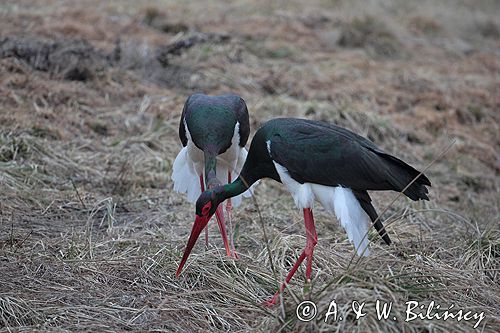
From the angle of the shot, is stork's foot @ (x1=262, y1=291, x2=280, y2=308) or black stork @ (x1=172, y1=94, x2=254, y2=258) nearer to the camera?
stork's foot @ (x1=262, y1=291, x2=280, y2=308)

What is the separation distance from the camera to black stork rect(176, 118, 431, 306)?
A: 433cm

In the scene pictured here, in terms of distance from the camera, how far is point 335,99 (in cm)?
895

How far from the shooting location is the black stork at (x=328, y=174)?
4.33m

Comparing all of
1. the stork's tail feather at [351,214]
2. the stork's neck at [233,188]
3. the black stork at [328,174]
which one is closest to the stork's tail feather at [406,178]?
the black stork at [328,174]

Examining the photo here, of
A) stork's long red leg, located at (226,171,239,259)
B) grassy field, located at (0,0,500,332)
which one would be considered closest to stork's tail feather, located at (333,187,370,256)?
grassy field, located at (0,0,500,332)

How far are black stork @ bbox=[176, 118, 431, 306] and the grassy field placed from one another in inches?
10.5

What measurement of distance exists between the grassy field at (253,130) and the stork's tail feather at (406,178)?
0.30 meters

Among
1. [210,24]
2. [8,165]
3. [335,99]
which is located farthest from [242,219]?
[210,24]

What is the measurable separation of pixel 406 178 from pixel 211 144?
1384 mm

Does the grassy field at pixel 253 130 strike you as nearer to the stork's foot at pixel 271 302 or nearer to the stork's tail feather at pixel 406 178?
the stork's foot at pixel 271 302

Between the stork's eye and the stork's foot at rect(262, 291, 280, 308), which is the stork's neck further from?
the stork's foot at rect(262, 291, 280, 308)

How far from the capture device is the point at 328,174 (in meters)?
4.40

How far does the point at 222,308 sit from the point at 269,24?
793 centimetres

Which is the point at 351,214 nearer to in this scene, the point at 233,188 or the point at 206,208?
the point at 233,188
